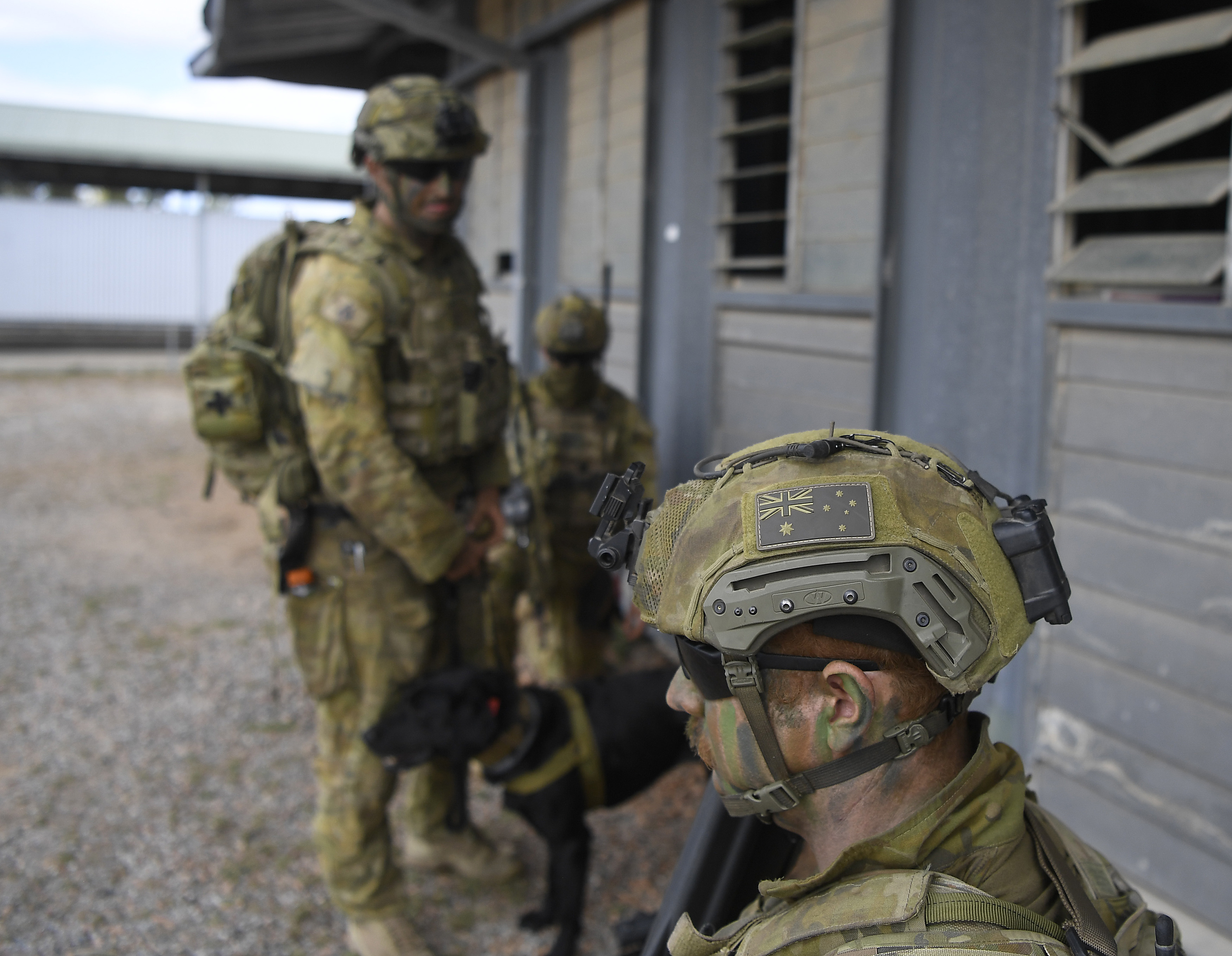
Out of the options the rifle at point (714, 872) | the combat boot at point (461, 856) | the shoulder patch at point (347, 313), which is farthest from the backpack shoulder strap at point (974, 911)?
the combat boot at point (461, 856)

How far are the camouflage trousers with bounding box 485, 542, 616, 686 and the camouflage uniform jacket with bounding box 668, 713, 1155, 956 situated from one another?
10.5 ft

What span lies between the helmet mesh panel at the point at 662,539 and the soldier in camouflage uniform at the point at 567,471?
2729 millimetres

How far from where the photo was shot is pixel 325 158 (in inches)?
887

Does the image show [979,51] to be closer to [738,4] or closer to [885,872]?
[738,4]

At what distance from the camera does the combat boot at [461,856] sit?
11.3 feet

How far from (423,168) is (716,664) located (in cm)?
218

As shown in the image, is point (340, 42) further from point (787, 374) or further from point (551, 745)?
point (551, 745)

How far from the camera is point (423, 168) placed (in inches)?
116

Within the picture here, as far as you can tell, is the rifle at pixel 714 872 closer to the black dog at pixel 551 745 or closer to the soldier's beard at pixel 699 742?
the soldier's beard at pixel 699 742

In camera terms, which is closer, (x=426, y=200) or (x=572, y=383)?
(x=426, y=200)

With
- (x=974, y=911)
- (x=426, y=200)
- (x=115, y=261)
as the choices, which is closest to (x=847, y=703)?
(x=974, y=911)

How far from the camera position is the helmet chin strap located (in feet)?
3.96

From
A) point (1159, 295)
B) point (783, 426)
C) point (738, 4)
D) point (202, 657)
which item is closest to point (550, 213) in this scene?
point (738, 4)

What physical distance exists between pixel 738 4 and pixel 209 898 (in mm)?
4226
